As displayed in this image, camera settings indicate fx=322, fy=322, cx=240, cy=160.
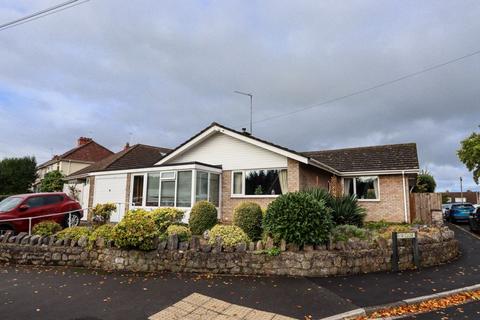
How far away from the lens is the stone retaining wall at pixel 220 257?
8047 millimetres

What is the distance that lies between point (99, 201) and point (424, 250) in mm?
17805

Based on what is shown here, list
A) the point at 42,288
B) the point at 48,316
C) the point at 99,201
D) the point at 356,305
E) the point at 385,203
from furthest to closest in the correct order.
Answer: the point at 99,201, the point at 385,203, the point at 42,288, the point at 356,305, the point at 48,316

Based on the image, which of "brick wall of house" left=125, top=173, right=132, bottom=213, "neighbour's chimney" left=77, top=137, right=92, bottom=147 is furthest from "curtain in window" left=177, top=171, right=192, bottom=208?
"neighbour's chimney" left=77, top=137, right=92, bottom=147

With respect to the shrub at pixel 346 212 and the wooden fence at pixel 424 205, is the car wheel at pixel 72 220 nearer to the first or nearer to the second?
the shrub at pixel 346 212

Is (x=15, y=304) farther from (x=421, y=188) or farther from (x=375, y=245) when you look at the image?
(x=421, y=188)

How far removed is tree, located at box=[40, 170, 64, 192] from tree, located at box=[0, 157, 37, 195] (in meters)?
8.79

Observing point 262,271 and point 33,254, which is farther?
point 33,254

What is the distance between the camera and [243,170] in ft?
53.1

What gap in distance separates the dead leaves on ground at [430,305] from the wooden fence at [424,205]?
12170 mm

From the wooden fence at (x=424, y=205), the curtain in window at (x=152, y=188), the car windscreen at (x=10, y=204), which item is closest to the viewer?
the car windscreen at (x=10, y=204)

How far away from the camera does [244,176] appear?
53.0 ft

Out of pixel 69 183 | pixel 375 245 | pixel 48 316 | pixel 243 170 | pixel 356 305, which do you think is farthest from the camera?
pixel 69 183

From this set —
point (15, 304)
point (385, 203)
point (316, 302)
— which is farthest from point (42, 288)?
point (385, 203)

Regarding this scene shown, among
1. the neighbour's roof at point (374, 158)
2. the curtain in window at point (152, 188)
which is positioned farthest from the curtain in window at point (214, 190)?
the neighbour's roof at point (374, 158)
